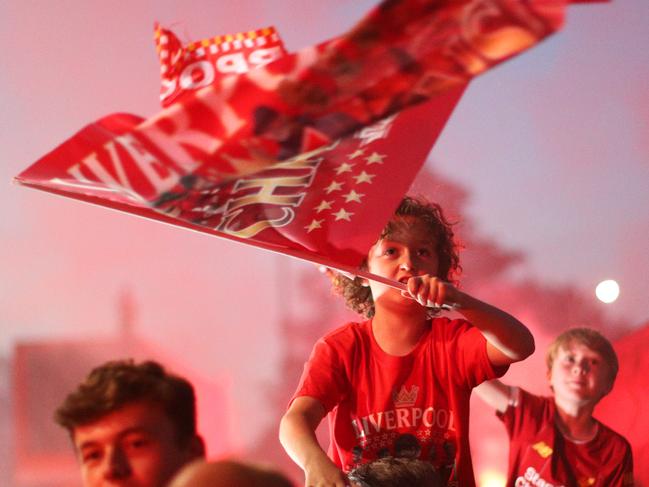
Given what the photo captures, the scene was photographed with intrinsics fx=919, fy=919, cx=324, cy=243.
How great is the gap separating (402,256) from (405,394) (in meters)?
0.27

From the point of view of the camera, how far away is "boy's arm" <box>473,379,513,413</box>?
95.7 inches

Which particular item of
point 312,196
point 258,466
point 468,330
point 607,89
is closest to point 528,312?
point 607,89

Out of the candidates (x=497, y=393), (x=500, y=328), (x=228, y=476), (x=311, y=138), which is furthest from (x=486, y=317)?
(x=228, y=476)

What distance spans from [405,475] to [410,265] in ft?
1.39

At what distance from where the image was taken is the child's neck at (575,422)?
2400mm

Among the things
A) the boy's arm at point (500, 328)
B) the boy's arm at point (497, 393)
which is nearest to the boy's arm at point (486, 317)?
the boy's arm at point (500, 328)

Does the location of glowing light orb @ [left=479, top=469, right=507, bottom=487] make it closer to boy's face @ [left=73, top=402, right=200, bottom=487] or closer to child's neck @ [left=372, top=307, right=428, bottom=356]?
child's neck @ [left=372, top=307, right=428, bottom=356]

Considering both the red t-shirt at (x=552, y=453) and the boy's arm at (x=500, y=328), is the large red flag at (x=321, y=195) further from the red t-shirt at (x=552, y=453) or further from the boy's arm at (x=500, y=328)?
the red t-shirt at (x=552, y=453)

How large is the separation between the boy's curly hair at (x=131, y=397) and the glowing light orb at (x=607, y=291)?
1.82m

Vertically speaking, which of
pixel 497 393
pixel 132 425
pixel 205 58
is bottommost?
pixel 132 425

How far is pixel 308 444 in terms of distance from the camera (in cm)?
162

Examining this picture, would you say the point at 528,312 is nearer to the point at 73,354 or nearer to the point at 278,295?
the point at 278,295

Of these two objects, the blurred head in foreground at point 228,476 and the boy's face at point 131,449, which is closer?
the blurred head in foreground at point 228,476

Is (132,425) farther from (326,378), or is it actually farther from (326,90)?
(326,378)
